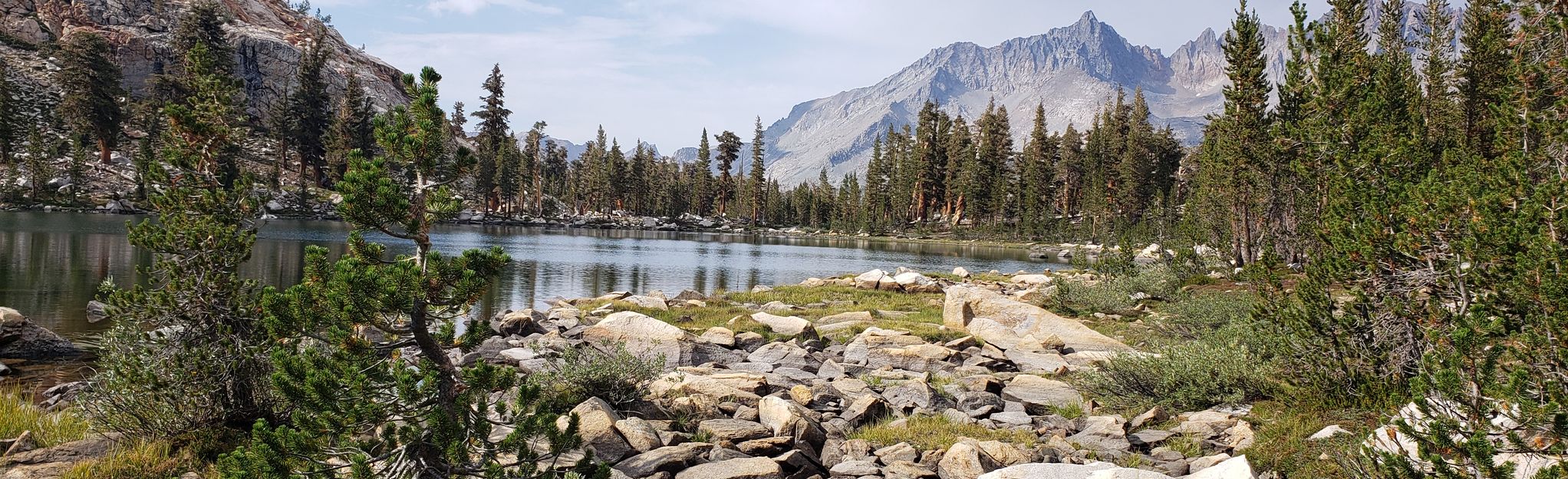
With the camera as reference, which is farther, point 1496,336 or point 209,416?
point 209,416

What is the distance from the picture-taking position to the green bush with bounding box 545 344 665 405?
30.5ft

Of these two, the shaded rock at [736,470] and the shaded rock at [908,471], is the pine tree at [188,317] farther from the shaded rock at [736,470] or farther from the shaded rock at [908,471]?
the shaded rock at [908,471]

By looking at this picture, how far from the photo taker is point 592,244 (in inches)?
2584

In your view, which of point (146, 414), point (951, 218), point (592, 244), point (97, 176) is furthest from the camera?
point (951, 218)

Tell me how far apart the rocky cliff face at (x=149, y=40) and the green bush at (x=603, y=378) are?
99.9 metres

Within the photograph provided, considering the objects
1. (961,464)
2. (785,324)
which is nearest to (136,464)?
(961,464)

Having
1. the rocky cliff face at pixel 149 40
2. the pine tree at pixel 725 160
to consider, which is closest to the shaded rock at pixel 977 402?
the rocky cliff face at pixel 149 40

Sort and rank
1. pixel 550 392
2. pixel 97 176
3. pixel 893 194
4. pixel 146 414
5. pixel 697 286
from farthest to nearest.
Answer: pixel 893 194
pixel 97 176
pixel 697 286
pixel 550 392
pixel 146 414

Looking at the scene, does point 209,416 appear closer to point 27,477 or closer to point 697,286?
point 27,477

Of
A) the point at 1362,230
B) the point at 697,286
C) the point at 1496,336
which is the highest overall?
the point at 1362,230

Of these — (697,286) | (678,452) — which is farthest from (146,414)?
(697,286)

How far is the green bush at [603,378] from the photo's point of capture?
30.5 ft

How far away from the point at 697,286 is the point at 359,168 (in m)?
29.6

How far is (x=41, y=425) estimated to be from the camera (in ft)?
23.7
